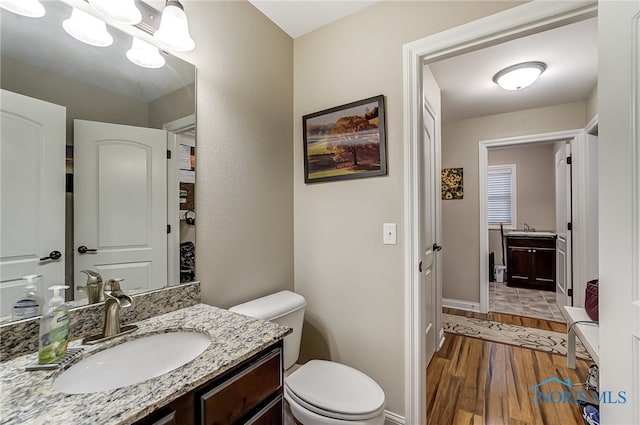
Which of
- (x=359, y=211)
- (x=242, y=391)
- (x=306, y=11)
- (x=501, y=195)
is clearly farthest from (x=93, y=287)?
(x=501, y=195)

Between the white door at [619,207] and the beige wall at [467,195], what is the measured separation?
2.58 m

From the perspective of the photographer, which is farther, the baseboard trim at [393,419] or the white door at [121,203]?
the baseboard trim at [393,419]

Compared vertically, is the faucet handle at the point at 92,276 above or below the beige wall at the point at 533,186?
below

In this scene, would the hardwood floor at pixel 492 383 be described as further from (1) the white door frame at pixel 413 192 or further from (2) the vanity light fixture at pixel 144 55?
(2) the vanity light fixture at pixel 144 55

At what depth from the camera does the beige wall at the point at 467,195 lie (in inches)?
125

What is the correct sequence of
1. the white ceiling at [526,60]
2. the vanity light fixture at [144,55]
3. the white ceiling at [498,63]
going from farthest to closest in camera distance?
the white ceiling at [526,60], the white ceiling at [498,63], the vanity light fixture at [144,55]

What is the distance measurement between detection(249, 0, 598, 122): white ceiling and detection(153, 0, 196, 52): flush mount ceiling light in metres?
0.64

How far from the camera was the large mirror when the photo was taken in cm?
84

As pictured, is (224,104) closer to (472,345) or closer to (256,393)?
(256,393)

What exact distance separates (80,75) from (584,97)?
13.3 ft

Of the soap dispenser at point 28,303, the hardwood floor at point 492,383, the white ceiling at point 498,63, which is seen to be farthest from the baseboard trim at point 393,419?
the white ceiling at point 498,63

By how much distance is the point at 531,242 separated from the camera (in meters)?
4.32

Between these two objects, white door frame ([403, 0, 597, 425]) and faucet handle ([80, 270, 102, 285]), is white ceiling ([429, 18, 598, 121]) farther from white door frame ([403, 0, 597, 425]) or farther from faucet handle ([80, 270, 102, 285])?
faucet handle ([80, 270, 102, 285])

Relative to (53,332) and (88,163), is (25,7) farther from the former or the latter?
(53,332)
